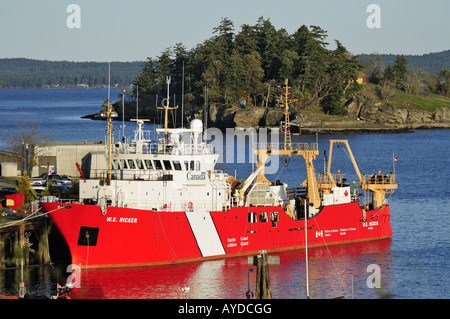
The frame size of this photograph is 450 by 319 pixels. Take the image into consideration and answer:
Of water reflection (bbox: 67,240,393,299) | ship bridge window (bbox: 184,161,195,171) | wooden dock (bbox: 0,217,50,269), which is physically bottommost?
water reflection (bbox: 67,240,393,299)

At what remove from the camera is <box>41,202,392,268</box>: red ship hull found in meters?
36.6

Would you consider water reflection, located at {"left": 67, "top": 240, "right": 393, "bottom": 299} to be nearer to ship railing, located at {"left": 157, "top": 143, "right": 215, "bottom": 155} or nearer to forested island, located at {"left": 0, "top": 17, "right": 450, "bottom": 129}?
ship railing, located at {"left": 157, "top": 143, "right": 215, "bottom": 155}

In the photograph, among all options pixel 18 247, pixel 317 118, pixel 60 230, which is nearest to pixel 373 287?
pixel 60 230

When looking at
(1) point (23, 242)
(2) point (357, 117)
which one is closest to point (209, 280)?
(1) point (23, 242)

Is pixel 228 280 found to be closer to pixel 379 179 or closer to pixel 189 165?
pixel 189 165

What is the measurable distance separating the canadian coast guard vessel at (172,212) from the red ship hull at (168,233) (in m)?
0.04

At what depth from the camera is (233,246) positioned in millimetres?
40156

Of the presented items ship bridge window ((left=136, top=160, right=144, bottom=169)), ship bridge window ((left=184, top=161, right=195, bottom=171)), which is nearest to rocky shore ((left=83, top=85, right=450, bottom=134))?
ship bridge window ((left=184, top=161, right=195, bottom=171))

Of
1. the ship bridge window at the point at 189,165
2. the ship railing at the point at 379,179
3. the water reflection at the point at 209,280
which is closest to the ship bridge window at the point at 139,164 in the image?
the ship bridge window at the point at 189,165

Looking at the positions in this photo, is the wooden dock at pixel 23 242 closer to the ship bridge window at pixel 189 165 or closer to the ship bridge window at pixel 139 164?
the ship bridge window at pixel 139 164

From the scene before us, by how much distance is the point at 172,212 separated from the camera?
3769cm

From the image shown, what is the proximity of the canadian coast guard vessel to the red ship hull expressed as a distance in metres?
0.04

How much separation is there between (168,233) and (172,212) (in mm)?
999
